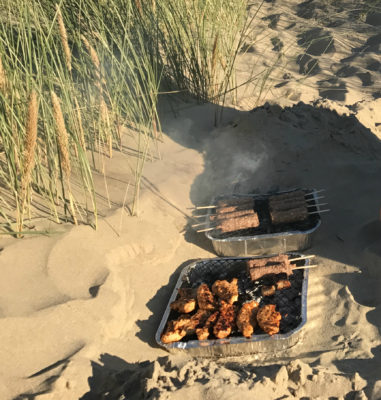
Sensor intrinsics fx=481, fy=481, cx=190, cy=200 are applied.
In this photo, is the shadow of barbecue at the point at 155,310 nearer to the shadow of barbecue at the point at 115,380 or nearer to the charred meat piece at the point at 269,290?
the shadow of barbecue at the point at 115,380

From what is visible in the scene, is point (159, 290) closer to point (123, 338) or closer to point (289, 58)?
point (123, 338)

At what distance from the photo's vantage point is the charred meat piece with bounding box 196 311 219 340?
11.4 ft

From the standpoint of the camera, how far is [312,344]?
343cm

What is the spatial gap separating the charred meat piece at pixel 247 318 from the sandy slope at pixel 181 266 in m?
0.20

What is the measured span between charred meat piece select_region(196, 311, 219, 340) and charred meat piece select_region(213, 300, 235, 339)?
40 mm

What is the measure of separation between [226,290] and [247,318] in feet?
1.18

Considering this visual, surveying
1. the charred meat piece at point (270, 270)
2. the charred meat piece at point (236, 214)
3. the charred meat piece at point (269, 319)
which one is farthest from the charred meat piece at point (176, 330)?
the charred meat piece at point (236, 214)

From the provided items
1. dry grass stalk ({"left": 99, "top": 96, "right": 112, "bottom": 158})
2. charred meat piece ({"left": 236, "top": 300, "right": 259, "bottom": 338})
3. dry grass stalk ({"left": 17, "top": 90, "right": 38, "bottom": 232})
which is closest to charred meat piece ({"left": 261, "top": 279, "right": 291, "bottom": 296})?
charred meat piece ({"left": 236, "top": 300, "right": 259, "bottom": 338})

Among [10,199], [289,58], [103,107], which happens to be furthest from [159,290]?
[289,58]

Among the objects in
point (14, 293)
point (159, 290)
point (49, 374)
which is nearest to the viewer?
point (49, 374)

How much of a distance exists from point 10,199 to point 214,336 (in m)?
2.19

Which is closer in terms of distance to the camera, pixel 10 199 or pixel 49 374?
pixel 49 374

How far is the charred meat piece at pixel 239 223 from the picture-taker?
4.27 meters

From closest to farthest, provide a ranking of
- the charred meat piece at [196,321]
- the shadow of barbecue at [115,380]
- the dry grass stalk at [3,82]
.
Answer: the shadow of barbecue at [115,380], the dry grass stalk at [3,82], the charred meat piece at [196,321]
